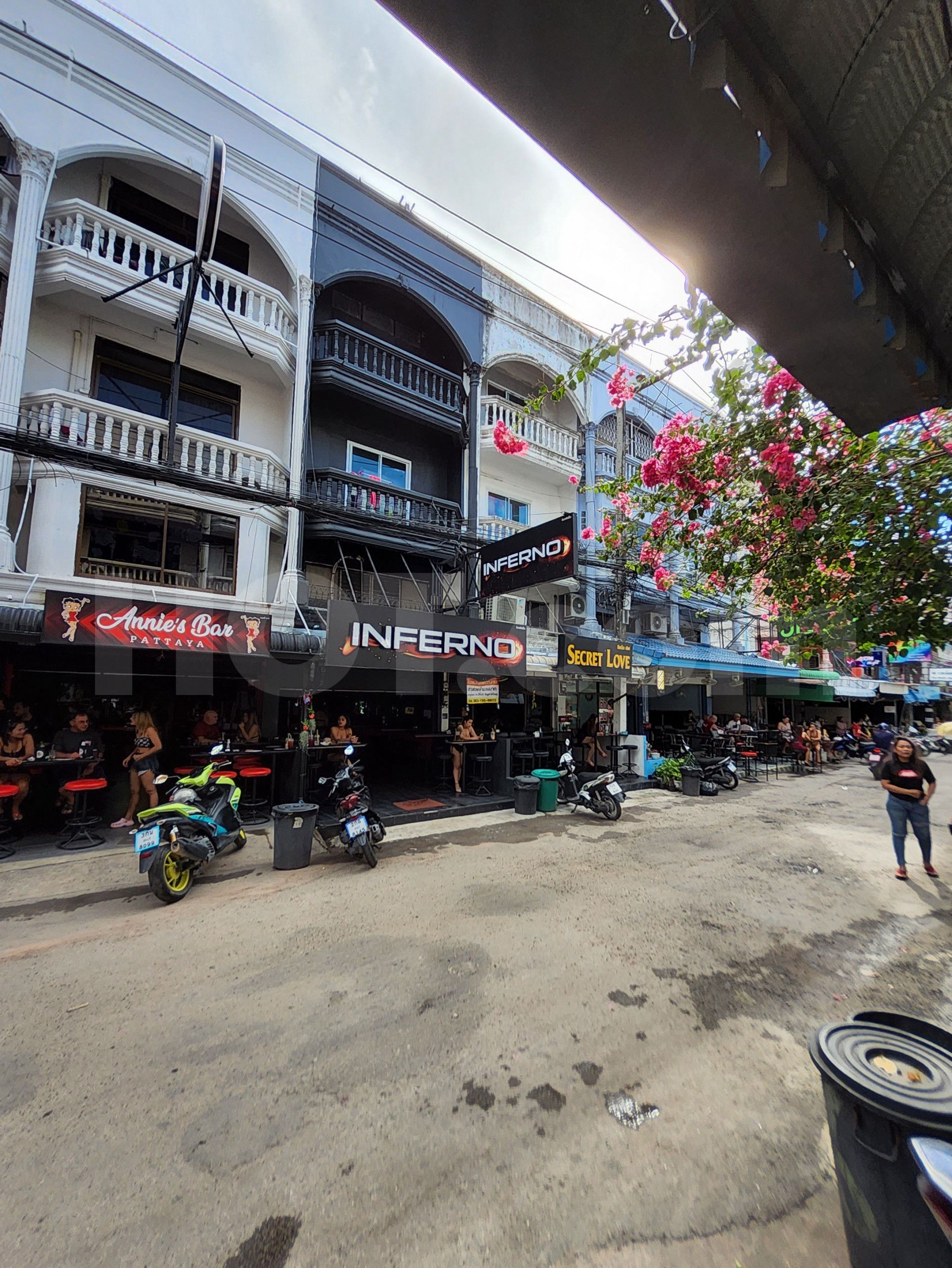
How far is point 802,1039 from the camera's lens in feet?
11.4

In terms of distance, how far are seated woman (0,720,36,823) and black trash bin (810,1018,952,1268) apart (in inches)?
375

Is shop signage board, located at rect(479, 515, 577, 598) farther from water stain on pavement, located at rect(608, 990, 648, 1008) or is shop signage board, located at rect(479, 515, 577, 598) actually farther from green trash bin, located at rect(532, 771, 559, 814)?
water stain on pavement, located at rect(608, 990, 648, 1008)

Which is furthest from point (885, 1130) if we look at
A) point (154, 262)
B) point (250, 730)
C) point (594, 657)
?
point (154, 262)

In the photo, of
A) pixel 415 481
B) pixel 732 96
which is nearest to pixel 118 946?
pixel 732 96

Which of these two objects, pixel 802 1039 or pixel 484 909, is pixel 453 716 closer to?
pixel 484 909

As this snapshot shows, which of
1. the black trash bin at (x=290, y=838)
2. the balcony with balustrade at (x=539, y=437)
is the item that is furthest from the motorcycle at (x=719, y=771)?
the black trash bin at (x=290, y=838)

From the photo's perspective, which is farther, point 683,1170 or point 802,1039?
point 802,1039

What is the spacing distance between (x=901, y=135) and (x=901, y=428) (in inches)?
152

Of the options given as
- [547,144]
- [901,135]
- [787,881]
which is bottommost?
[787,881]

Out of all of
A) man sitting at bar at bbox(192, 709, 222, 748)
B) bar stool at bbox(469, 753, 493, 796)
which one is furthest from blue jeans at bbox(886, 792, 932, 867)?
man sitting at bar at bbox(192, 709, 222, 748)

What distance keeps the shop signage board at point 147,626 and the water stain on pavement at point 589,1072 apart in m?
7.47

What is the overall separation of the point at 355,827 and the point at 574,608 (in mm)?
10302

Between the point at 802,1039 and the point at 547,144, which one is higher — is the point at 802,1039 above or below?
below

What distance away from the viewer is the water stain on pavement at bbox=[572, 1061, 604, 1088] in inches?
121
